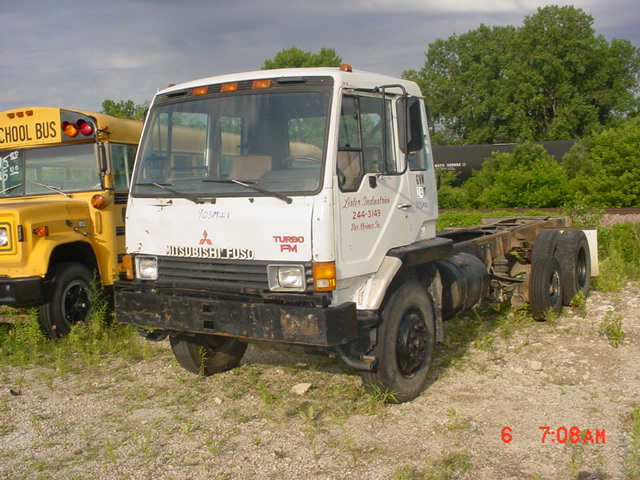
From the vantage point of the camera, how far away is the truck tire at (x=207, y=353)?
19.6 feet

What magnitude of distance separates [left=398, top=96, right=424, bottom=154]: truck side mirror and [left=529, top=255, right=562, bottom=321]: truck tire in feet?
10.6

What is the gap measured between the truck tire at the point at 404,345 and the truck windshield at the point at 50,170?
4282 mm

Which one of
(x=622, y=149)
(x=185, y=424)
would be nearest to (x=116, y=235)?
(x=185, y=424)

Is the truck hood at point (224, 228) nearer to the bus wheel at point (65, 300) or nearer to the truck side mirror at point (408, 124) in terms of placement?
the truck side mirror at point (408, 124)

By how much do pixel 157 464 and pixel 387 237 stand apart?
2.36 m

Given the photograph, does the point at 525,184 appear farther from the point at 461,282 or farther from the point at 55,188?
the point at 55,188

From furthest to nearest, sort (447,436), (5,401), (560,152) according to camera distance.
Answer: (560,152) → (5,401) → (447,436)

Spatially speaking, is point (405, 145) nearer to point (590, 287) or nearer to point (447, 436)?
point (447, 436)

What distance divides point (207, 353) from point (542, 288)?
3.92 m

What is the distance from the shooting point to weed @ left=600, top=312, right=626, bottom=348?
271 inches

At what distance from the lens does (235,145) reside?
5.04 m

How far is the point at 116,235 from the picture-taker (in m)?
7.90

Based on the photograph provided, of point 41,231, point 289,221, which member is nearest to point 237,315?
point 289,221

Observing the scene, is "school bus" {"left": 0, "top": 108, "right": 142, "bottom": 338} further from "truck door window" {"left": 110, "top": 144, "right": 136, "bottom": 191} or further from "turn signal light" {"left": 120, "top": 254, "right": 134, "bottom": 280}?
"turn signal light" {"left": 120, "top": 254, "right": 134, "bottom": 280}
